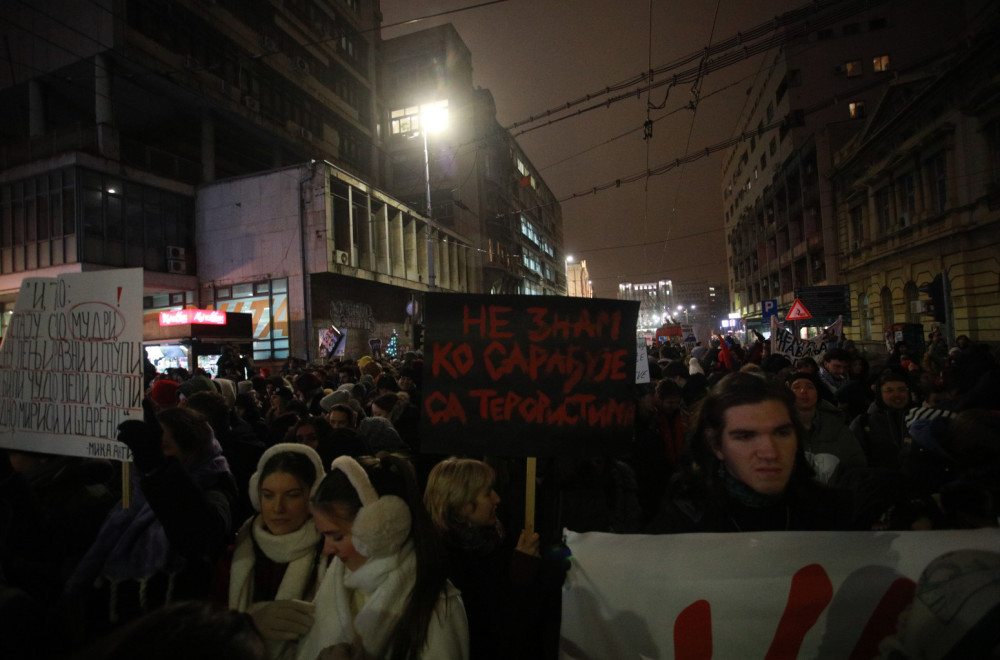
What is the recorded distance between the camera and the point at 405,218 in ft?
102

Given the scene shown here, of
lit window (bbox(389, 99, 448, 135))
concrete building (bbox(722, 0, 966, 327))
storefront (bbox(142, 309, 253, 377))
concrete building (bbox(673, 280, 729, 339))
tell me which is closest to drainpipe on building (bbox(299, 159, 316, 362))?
storefront (bbox(142, 309, 253, 377))

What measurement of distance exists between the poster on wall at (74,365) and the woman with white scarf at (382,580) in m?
1.42

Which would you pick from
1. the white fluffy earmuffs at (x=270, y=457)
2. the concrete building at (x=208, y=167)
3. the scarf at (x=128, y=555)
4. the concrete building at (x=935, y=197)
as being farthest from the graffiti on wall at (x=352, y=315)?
the white fluffy earmuffs at (x=270, y=457)

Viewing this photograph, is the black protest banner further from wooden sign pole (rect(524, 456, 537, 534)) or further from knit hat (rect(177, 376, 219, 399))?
knit hat (rect(177, 376, 219, 399))

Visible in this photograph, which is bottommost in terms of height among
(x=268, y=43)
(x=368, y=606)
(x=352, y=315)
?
(x=368, y=606)

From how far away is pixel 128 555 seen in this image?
2.39m

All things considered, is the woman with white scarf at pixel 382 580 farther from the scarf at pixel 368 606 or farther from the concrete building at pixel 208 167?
the concrete building at pixel 208 167

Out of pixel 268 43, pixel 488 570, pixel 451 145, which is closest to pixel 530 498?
pixel 488 570

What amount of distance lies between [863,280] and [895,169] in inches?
255

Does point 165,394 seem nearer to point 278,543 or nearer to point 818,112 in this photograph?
point 278,543

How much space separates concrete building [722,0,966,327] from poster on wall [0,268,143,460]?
3492 centimetres

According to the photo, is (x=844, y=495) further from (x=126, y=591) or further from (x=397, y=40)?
(x=397, y=40)

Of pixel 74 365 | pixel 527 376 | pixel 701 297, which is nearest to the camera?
pixel 527 376

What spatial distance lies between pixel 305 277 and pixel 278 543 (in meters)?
22.1
